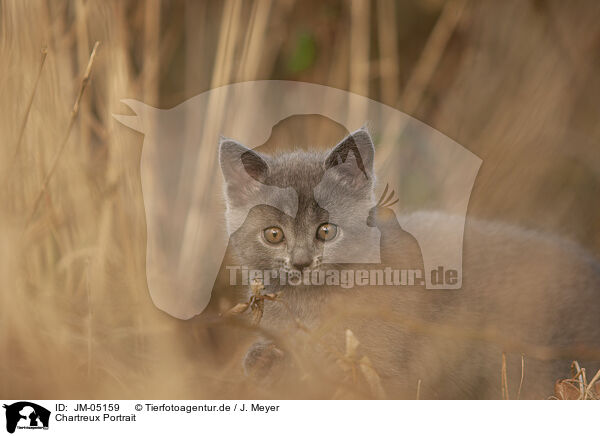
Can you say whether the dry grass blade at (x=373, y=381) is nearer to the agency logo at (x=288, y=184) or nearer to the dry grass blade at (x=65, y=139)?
the agency logo at (x=288, y=184)

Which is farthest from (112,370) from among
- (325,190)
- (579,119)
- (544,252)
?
(579,119)

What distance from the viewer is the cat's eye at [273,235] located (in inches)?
52.4

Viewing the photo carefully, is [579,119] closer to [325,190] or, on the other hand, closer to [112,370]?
[325,190]

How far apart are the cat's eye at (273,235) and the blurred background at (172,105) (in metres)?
0.26

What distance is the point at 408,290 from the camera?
1.37 meters

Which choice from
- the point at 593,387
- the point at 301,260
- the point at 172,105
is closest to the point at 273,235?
the point at 301,260

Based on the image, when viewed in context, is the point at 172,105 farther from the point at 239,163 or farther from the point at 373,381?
the point at 373,381

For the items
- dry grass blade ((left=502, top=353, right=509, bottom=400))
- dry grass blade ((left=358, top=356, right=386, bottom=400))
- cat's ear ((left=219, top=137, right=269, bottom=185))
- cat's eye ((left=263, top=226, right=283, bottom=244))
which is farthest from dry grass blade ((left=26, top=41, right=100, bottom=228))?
dry grass blade ((left=502, top=353, right=509, bottom=400))

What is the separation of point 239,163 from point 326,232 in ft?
0.82

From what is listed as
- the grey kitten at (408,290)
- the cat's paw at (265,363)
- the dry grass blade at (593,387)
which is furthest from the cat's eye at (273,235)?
the dry grass blade at (593,387)

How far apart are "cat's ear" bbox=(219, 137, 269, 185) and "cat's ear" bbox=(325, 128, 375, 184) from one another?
0.50ft

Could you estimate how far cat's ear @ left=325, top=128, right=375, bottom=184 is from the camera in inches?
49.8
